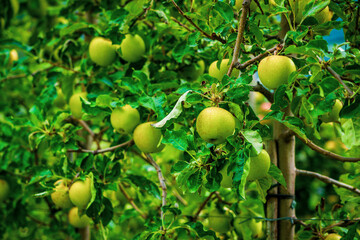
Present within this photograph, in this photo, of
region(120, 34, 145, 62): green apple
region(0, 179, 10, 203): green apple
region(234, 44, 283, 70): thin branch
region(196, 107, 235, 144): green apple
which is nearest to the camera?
region(196, 107, 235, 144): green apple

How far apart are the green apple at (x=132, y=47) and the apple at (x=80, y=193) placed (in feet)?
1.73

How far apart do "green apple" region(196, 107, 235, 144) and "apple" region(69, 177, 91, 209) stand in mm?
585

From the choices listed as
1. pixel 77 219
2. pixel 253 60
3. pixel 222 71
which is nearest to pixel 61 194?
pixel 77 219

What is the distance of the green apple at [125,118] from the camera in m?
1.21

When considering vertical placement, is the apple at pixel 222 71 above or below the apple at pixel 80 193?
above

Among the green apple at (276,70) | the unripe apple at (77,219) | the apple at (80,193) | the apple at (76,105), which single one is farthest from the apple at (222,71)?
the unripe apple at (77,219)

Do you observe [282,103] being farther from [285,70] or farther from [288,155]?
[288,155]

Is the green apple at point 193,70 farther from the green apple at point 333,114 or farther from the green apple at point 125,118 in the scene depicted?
the green apple at point 333,114

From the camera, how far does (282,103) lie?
0.93 meters

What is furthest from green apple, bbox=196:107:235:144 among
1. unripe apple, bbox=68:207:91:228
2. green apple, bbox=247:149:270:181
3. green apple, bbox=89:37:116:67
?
unripe apple, bbox=68:207:91:228

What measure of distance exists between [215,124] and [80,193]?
0.66 m

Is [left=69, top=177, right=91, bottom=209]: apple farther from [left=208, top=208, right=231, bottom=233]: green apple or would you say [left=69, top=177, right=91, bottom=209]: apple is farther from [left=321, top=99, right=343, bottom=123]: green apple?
[left=321, top=99, right=343, bottom=123]: green apple

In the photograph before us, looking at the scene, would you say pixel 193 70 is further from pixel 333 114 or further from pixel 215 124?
pixel 215 124

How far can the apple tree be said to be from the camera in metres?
0.89
